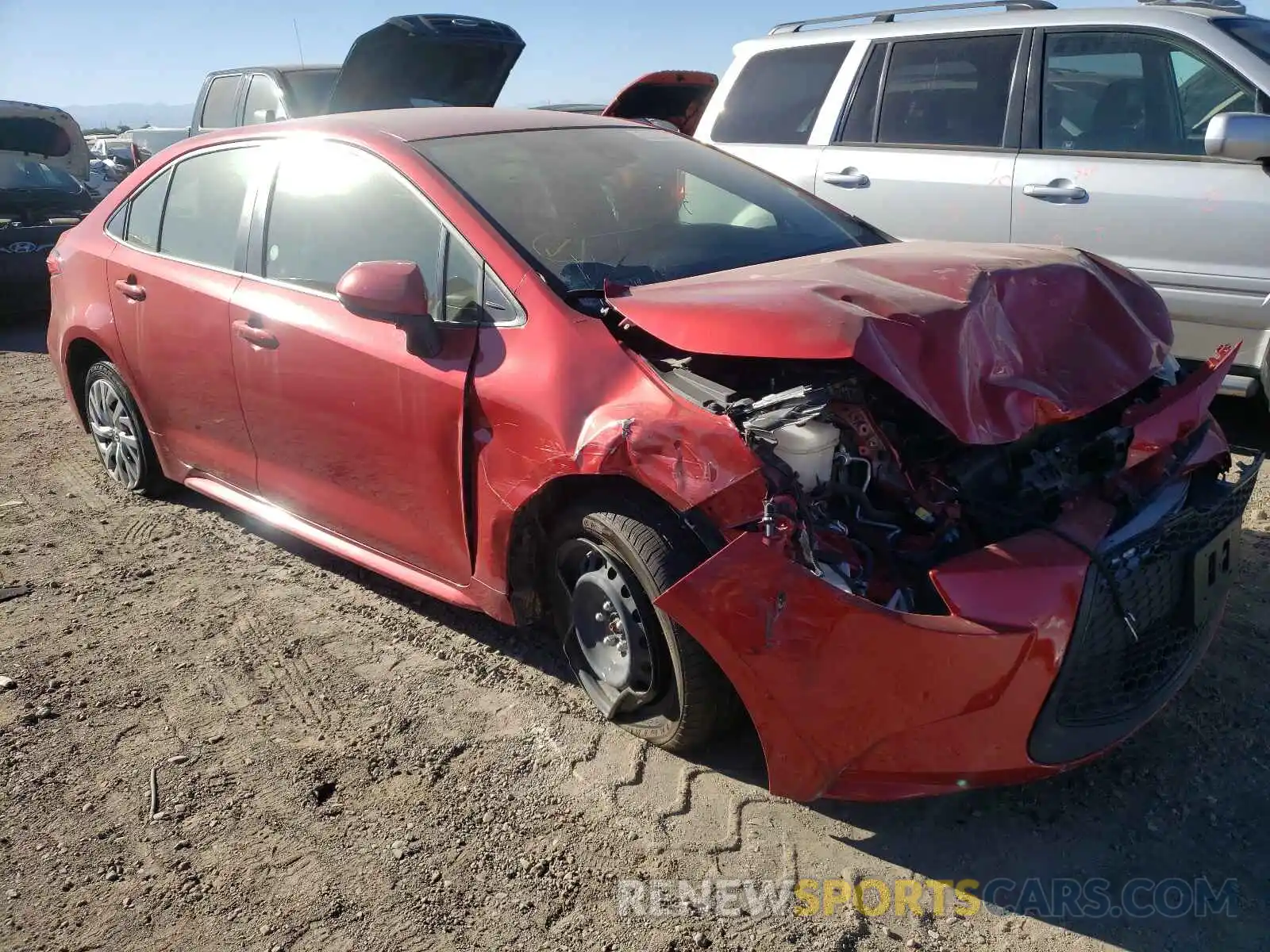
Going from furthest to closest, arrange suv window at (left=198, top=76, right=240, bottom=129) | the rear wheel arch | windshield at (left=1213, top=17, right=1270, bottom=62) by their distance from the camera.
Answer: suv window at (left=198, top=76, right=240, bottom=129)
the rear wheel arch
windshield at (left=1213, top=17, right=1270, bottom=62)

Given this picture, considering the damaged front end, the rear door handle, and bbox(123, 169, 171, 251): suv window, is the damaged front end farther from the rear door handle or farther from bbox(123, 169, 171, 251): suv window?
bbox(123, 169, 171, 251): suv window

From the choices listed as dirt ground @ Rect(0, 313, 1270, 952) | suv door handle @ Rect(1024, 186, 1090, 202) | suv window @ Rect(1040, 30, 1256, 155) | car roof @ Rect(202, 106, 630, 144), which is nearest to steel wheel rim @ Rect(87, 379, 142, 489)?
dirt ground @ Rect(0, 313, 1270, 952)

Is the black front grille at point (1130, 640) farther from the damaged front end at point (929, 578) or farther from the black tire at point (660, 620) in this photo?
the black tire at point (660, 620)

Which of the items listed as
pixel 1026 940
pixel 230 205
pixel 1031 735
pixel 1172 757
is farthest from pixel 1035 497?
pixel 230 205

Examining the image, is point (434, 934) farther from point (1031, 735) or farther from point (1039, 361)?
point (1039, 361)

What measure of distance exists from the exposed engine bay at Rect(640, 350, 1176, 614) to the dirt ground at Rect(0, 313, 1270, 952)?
694 mm

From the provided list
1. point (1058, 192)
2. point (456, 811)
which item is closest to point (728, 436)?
point (456, 811)

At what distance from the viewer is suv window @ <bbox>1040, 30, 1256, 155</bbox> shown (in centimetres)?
477

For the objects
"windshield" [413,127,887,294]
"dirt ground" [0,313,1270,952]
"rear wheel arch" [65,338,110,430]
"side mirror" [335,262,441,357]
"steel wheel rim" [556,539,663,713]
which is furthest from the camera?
"rear wheel arch" [65,338,110,430]

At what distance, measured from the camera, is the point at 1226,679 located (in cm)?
306

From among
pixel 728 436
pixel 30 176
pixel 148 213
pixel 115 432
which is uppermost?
pixel 148 213

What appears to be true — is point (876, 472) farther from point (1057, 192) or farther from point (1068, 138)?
point (1068, 138)

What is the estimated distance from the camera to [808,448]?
2426mm

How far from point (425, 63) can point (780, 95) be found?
3.09 meters
